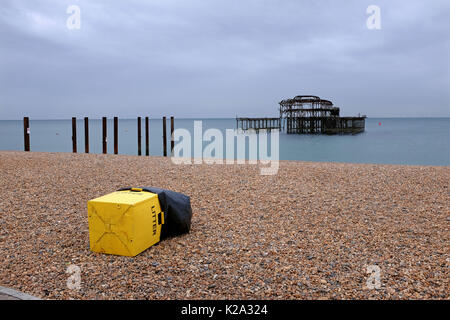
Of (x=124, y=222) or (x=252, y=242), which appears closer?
(x=124, y=222)

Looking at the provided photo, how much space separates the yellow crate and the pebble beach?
130 mm

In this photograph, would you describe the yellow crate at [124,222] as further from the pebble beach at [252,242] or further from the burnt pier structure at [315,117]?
the burnt pier structure at [315,117]

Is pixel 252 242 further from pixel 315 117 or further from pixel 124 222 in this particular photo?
pixel 315 117

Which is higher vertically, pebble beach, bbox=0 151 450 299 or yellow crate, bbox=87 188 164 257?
yellow crate, bbox=87 188 164 257

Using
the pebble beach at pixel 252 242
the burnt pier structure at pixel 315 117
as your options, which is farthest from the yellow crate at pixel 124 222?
the burnt pier structure at pixel 315 117

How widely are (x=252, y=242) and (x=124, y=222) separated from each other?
5.41ft

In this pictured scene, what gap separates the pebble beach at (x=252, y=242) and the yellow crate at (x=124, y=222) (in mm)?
130

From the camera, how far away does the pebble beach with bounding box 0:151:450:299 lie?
365cm

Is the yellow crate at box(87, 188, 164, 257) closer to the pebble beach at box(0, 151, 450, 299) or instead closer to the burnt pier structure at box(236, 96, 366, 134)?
the pebble beach at box(0, 151, 450, 299)

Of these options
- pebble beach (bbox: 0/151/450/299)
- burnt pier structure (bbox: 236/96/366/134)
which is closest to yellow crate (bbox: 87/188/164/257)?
pebble beach (bbox: 0/151/450/299)

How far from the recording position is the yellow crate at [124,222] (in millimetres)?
4188

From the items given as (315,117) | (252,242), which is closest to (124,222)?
(252,242)

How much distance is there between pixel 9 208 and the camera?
6535 millimetres

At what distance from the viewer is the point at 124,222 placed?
13.8 ft
